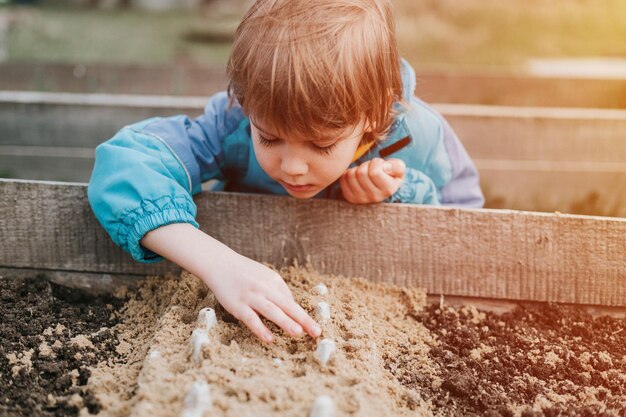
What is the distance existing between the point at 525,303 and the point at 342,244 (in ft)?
2.02

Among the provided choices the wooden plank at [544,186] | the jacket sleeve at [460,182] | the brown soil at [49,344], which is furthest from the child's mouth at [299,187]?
the wooden plank at [544,186]

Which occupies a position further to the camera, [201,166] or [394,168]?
[201,166]

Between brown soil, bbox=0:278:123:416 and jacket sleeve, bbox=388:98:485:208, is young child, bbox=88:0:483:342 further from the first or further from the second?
brown soil, bbox=0:278:123:416

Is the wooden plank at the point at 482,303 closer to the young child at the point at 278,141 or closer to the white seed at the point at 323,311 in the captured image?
the young child at the point at 278,141

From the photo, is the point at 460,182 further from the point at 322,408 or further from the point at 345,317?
the point at 322,408

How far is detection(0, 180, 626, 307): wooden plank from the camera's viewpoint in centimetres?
212

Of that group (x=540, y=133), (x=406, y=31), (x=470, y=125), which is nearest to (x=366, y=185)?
(x=470, y=125)

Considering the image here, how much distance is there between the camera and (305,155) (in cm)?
190

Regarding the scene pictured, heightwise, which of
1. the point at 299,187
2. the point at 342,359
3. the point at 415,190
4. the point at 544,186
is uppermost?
the point at 299,187

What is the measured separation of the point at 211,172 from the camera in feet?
7.98

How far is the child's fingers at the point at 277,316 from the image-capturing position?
64.6 inches

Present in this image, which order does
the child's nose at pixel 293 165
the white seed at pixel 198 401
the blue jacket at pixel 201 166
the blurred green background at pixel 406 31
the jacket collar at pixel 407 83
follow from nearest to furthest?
the white seed at pixel 198 401 → the child's nose at pixel 293 165 → the blue jacket at pixel 201 166 → the jacket collar at pixel 407 83 → the blurred green background at pixel 406 31

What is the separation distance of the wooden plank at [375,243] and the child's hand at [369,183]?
0.12ft

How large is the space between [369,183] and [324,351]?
2.33ft
